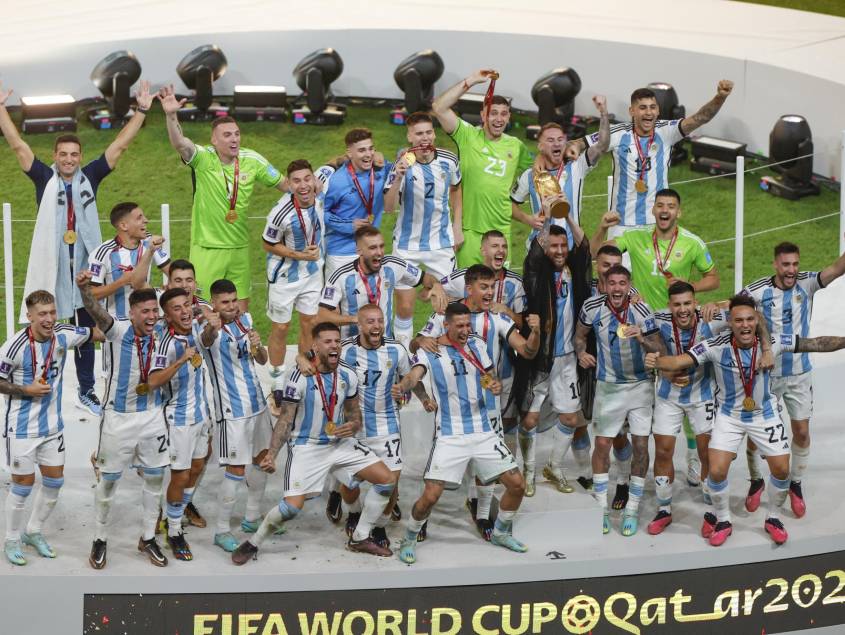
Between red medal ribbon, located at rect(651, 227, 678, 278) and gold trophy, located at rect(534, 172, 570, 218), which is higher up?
gold trophy, located at rect(534, 172, 570, 218)

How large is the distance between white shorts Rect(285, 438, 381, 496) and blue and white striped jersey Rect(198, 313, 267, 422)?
1.23 feet

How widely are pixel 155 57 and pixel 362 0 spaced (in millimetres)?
2412

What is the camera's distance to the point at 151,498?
9.34m

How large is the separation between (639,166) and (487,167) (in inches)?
37.2

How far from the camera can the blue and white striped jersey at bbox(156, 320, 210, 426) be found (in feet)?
30.5

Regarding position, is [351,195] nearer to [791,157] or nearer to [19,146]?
[19,146]

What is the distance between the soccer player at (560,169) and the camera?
10.3 m

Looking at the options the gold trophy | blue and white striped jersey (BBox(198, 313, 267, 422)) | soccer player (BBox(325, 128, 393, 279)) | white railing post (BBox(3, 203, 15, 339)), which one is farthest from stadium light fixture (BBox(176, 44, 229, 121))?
blue and white striped jersey (BBox(198, 313, 267, 422))

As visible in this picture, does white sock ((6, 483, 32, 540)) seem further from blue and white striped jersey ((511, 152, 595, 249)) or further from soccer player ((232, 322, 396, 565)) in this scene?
blue and white striped jersey ((511, 152, 595, 249))

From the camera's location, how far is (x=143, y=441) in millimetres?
9258

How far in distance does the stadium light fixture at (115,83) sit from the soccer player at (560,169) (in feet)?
18.4

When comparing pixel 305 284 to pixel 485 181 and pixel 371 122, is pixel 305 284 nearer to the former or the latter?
pixel 485 181

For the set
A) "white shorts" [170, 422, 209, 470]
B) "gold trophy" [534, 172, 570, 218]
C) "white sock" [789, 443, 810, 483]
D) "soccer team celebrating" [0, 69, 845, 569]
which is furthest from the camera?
"gold trophy" [534, 172, 570, 218]

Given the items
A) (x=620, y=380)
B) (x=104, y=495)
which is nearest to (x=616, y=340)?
(x=620, y=380)
